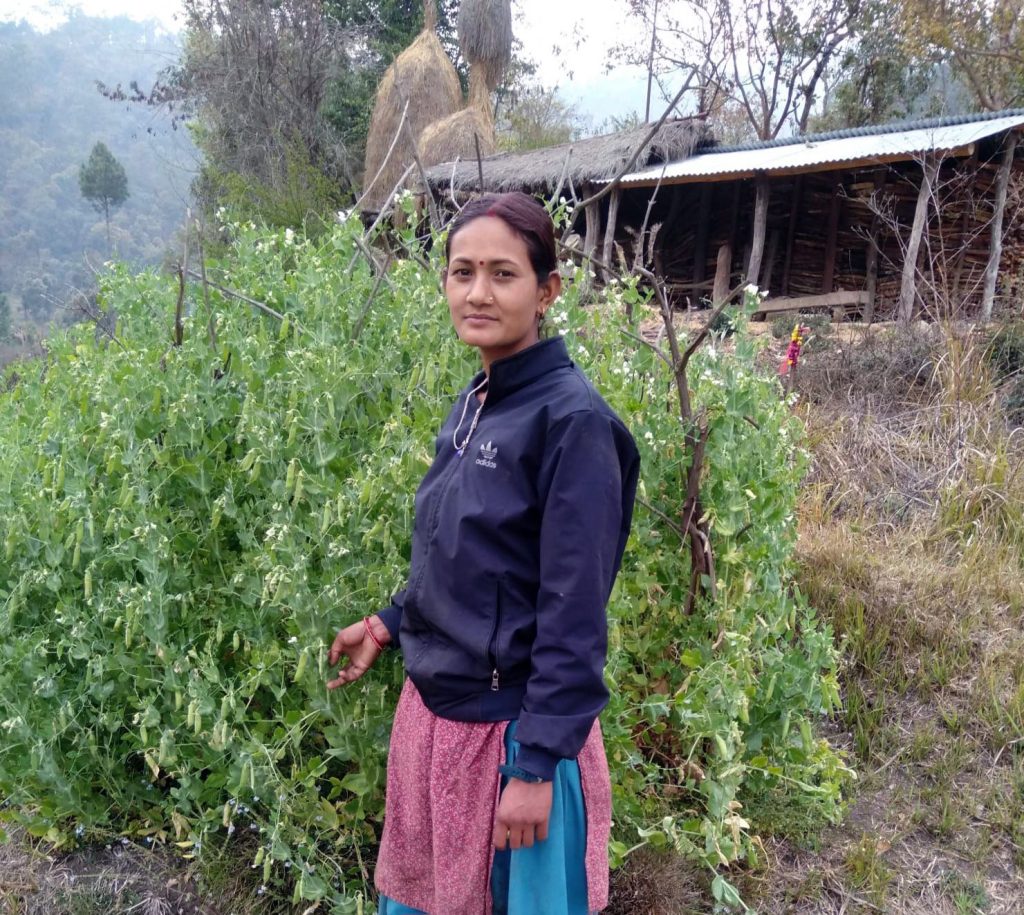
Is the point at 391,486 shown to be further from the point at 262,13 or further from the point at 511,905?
the point at 262,13

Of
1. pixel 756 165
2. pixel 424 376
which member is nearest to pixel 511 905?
pixel 424 376

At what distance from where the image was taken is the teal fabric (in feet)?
4.97

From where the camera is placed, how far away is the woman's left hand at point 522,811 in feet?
4.63

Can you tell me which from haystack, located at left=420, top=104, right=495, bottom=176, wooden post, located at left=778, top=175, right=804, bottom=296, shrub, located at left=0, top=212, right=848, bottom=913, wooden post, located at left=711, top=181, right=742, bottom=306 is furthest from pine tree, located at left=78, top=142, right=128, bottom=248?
shrub, located at left=0, top=212, right=848, bottom=913

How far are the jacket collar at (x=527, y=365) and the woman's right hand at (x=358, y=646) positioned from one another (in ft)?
2.09

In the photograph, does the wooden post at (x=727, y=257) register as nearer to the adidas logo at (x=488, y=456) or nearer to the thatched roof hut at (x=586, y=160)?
the thatched roof hut at (x=586, y=160)

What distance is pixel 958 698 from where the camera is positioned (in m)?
3.59

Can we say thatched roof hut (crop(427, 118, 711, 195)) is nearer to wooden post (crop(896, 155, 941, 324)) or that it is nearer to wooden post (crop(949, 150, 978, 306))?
wooden post (crop(896, 155, 941, 324))

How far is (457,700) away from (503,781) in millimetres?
163

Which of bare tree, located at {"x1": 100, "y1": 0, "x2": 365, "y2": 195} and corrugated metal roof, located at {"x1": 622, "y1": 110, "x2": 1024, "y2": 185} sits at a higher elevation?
bare tree, located at {"x1": 100, "y1": 0, "x2": 365, "y2": 195}

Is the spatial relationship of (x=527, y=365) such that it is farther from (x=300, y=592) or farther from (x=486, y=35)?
(x=486, y=35)

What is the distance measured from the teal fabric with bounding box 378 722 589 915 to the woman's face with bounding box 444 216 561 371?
70cm

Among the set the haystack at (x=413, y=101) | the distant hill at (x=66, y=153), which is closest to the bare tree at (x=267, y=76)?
the haystack at (x=413, y=101)

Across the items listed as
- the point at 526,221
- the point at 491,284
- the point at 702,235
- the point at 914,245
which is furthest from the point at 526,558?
the point at 702,235
